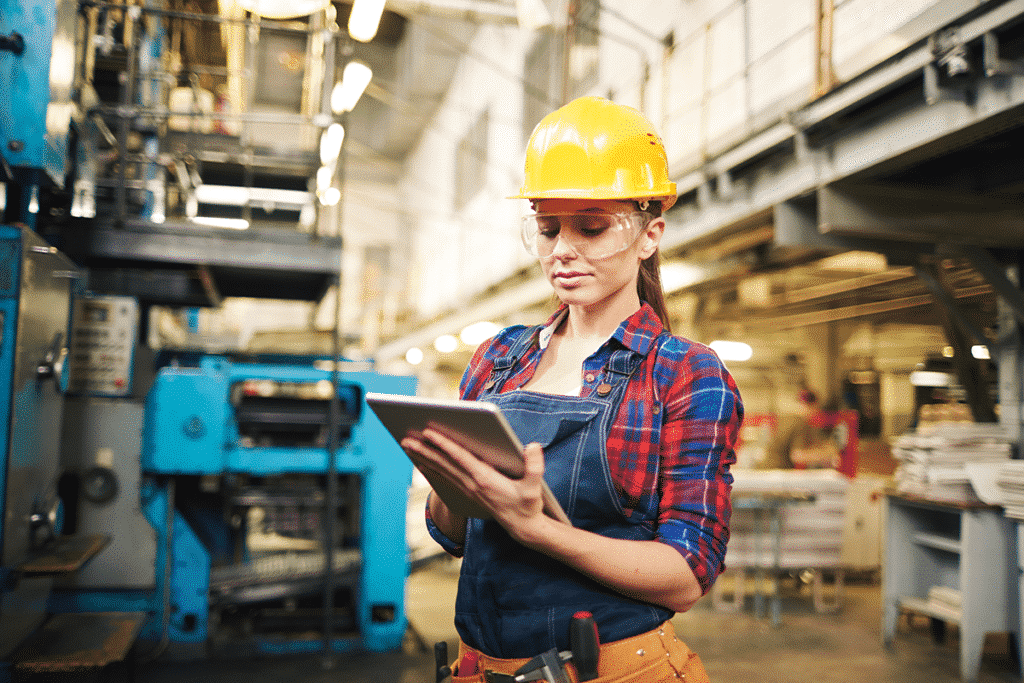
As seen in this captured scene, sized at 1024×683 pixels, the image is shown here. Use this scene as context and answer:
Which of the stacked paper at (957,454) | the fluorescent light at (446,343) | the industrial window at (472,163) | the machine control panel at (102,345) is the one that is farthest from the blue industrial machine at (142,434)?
the fluorescent light at (446,343)

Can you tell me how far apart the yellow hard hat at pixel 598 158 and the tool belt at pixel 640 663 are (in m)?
0.76

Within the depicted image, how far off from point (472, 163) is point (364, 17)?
34.4 ft

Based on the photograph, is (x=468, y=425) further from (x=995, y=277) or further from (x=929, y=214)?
(x=995, y=277)

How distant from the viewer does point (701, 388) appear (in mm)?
1229

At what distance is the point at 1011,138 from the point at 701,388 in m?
4.28

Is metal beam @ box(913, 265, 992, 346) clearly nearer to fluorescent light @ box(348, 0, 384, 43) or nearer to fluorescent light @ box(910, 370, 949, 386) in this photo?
fluorescent light @ box(348, 0, 384, 43)

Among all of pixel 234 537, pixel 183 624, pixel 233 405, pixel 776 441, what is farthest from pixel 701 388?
pixel 776 441

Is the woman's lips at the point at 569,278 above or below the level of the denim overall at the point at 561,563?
above

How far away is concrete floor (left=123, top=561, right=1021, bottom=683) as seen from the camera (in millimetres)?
4656

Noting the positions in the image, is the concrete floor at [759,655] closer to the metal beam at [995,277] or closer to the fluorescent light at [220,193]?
the metal beam at [995,277]

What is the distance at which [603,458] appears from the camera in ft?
3.99

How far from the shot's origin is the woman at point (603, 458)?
115cm

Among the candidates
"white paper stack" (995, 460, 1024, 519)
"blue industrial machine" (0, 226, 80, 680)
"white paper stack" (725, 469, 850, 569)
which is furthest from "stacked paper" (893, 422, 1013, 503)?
"blue industrial machine" (0, 226, 80, 680)

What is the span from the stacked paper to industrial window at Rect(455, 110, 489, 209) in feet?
34.8
